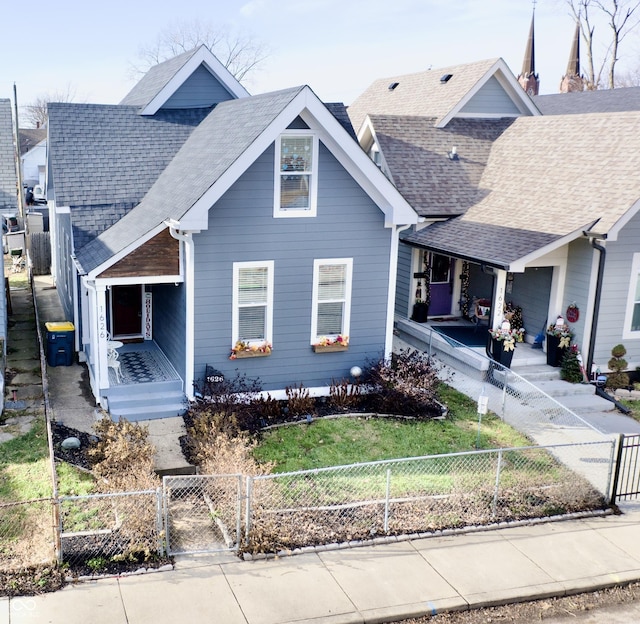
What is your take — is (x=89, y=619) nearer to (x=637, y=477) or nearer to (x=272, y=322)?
(x=272, y=322)

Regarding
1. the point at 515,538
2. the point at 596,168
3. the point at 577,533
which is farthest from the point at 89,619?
the point at 596,168

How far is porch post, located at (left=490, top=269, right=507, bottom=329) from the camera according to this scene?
1608 cm

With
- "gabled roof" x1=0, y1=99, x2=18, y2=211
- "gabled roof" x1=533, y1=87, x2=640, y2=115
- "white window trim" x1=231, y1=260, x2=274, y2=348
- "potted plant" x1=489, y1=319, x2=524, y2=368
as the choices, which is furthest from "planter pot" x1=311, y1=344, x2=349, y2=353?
"gabled roof" x1=533, y1=87, x2=640, y2=115

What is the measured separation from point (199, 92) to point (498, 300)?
32.6 feet

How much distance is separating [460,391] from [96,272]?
25.8ft

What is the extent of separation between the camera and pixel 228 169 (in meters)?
13.0

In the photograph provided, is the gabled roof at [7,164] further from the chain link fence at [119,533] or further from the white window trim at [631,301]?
the white window trim at [631,301]

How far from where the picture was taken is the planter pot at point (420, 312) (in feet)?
63.6

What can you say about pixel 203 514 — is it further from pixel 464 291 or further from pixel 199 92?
pixel 199 92

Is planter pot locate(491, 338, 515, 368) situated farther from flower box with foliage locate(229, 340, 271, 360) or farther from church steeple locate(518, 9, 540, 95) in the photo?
church steeple locate(518, 9, 540, 95)

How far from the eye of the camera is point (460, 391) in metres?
15.7

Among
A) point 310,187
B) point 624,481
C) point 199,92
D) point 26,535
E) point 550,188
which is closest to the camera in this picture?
point 26,535

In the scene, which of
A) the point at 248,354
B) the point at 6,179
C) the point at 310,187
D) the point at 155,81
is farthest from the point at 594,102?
the point at 6,179

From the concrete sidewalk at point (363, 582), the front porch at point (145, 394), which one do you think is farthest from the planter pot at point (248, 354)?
the concrete sidewalk at point (363, 582)
